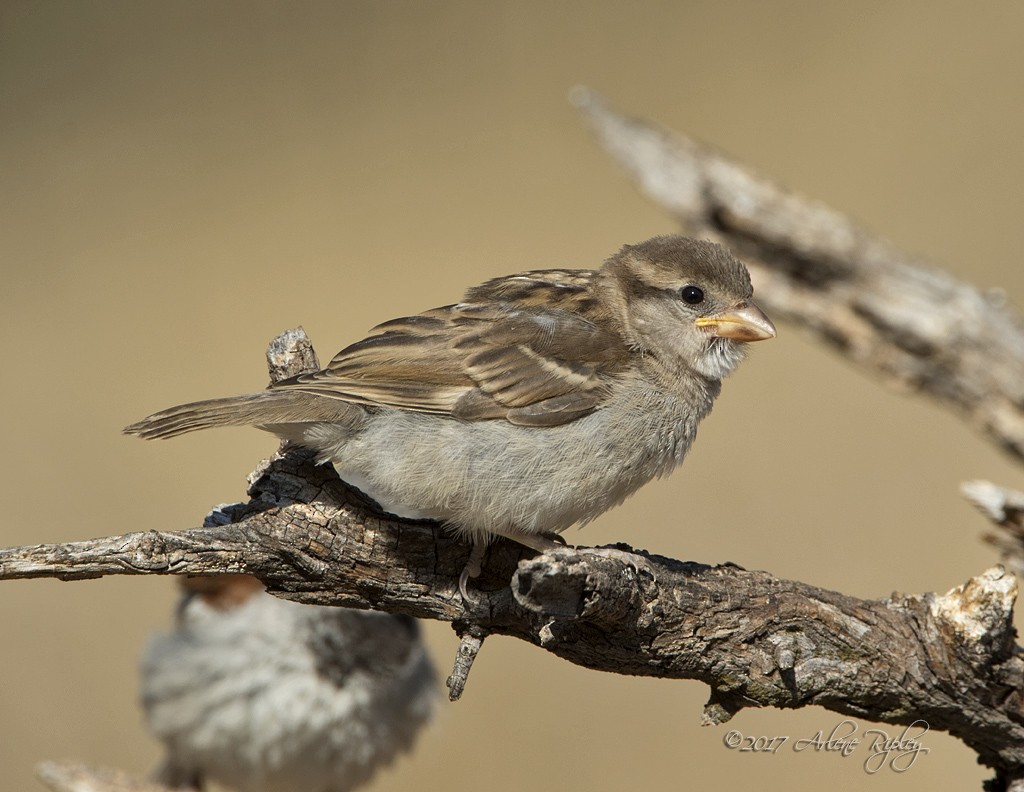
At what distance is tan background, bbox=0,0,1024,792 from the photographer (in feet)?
18.2

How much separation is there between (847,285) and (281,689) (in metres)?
2.32

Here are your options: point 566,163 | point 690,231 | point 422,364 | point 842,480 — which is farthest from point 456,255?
point 422,364

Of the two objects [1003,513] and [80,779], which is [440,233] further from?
[1003,513]

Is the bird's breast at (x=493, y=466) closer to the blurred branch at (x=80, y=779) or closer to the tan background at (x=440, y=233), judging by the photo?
the blurred branch at (x=80, y=779)

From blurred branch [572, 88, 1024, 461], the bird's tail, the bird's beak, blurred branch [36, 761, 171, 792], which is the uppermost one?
blurred branch [572, 88, 1024, 461]

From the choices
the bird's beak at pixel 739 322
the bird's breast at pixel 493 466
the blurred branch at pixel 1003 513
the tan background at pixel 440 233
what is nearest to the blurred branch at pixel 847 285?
the blurred branch at pixel 1003 513

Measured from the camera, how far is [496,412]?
269 centimetres

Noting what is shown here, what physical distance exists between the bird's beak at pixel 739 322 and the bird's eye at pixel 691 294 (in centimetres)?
5

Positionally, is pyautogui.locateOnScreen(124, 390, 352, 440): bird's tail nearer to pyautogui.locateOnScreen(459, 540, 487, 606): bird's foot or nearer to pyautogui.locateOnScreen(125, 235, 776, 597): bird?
pyautogui.locateOnScreen(125, 235, 776, 597): bird

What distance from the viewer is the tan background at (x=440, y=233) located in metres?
5.55

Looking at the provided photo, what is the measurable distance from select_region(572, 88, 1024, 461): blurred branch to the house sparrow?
69.0 inches

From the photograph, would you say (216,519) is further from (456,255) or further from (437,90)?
(437,90)

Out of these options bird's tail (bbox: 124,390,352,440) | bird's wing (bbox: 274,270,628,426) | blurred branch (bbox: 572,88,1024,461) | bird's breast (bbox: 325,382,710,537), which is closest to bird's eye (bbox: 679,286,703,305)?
bird's wing (bbox: 274,270,628,426)

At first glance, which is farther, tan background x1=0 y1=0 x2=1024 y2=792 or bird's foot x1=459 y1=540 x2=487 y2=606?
tan background x1=0 y1=0 x2=1024 y2=792
